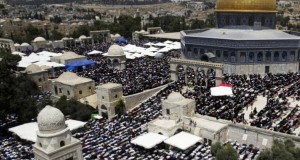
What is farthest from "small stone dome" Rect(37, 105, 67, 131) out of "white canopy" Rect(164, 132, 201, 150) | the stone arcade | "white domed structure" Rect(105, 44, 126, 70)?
the stone arcade

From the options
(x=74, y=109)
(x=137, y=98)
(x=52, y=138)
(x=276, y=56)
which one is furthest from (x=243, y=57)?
(x=52, y=138)

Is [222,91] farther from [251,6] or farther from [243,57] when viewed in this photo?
[251,6]

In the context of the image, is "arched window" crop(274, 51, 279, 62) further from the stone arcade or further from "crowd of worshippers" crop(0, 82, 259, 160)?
"crowd of worshippers" crop(0, 82, 259, 160)

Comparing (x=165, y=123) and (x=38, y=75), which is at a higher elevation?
(x=38, y=75)

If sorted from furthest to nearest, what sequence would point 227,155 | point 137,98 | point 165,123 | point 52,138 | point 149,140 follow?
1. point 137,98
2. point 165,123
3. point 149,140
4. point 227,155
5. point 52,138

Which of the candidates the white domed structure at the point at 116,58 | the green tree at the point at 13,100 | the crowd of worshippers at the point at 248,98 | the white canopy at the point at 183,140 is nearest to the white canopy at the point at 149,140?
the white canopy at the point at 183,140

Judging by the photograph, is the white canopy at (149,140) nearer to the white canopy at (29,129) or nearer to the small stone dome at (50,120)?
the white canopy at (29,129)

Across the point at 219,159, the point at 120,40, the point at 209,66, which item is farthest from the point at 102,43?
the point at 219,159
